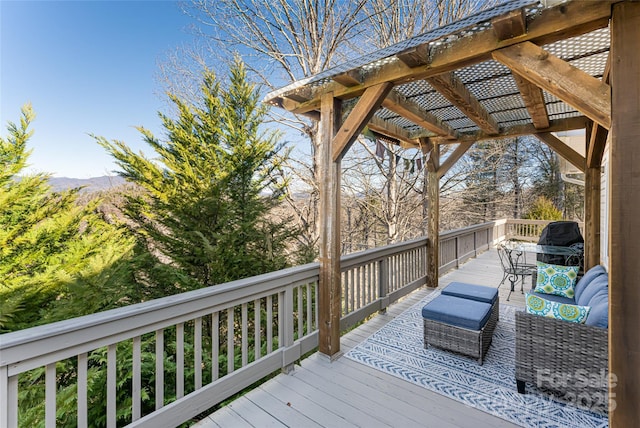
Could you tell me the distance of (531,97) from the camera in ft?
9.95

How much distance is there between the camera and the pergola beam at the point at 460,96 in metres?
2.71

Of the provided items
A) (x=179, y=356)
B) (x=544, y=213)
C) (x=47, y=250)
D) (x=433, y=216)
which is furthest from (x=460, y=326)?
(x=544, y=213)

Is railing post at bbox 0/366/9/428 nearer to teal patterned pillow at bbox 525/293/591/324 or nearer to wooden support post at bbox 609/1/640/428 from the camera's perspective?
wooden support post at bbox 609/1/640/428

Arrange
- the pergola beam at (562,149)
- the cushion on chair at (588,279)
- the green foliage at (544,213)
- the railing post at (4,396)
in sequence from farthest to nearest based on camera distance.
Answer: the green foliage at (544,213) → the pergola beam at (562,149) → the cushion on chair at (588,279) → the railing post at (4,396)

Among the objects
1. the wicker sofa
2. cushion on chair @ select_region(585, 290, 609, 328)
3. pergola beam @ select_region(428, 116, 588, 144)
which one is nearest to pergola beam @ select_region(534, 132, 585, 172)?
pergola beam @ select_region(428, 116, 588, 144)

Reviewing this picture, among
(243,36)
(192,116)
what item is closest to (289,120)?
(243,36)

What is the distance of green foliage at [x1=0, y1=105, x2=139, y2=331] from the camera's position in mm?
3132

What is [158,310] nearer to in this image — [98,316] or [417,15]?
[98,316]

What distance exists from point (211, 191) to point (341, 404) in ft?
12.1

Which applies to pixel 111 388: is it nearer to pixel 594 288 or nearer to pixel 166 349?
pixel 166 349

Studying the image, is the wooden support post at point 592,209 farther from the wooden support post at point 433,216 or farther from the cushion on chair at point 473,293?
the wooden support post at point 433,216

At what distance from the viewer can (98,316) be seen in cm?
163

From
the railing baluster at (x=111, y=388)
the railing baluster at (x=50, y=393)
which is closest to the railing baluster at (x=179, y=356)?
the railing baluster at (x=111, y=388)

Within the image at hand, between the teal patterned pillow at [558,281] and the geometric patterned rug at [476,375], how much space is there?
680 millimetres
